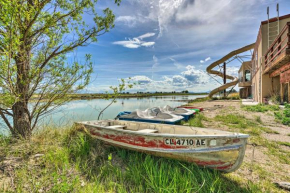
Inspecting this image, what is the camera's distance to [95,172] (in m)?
3.48

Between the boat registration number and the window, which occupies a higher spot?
the window

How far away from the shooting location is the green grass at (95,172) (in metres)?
2.79

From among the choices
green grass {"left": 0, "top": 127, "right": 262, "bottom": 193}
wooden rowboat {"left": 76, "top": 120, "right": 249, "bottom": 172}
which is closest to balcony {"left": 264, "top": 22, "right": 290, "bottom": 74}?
wooden rowboat {"left": 76, "top": 120, "right": 249, "bottom": 172}

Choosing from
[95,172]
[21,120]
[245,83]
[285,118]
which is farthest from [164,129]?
[245,83]

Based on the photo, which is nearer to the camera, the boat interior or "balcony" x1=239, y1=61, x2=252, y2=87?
the boat interior

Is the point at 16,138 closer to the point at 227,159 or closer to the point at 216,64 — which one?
the point at 227,159

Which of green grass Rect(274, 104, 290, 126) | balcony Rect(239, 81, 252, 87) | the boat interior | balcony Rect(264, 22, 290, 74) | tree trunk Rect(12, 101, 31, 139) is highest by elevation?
balcony Rect(264, 22, 290, 74)

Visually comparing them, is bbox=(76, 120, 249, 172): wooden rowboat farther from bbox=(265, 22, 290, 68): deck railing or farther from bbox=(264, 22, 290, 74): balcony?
bbox=(265, 22, 290, 68): deck railing

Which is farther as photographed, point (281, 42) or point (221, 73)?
point (221, 73)

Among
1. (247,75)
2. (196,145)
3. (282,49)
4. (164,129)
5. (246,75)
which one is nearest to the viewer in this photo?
(196,145)

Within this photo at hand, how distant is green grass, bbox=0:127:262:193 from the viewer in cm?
279

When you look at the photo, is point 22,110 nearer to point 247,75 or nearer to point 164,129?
point 164,129

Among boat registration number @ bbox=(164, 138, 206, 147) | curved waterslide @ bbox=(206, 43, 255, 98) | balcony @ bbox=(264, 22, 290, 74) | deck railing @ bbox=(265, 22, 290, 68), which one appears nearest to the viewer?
boat registration number @ bbox=(164, 138, 206, 147)

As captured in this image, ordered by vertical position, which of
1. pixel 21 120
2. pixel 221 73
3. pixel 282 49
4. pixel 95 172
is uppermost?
pixel 221 73
